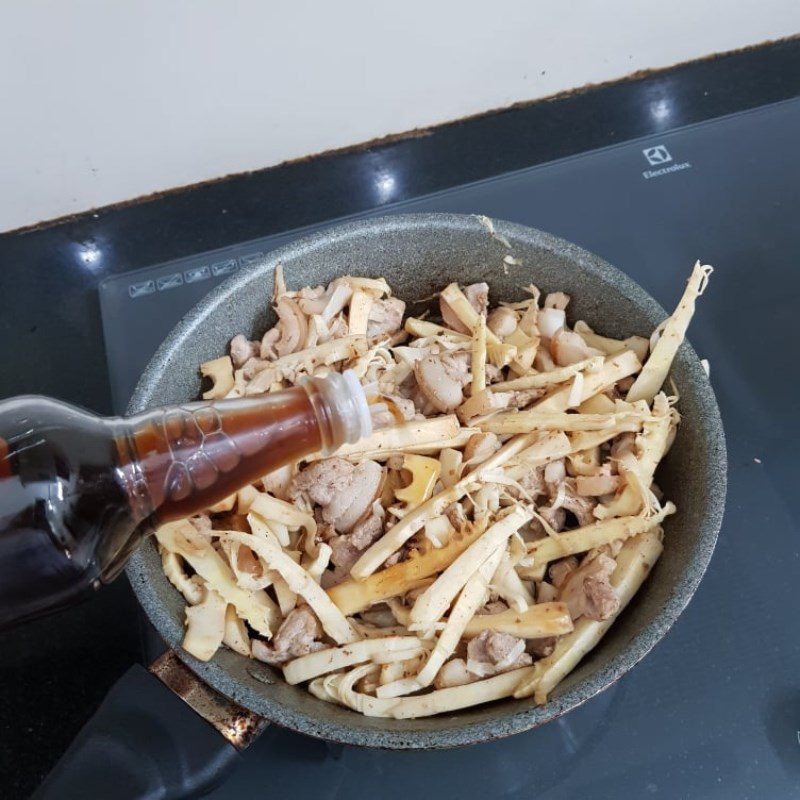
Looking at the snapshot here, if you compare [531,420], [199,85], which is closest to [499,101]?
[199,85]

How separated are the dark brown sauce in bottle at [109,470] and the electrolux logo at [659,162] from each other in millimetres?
742

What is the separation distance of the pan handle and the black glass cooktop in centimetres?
17

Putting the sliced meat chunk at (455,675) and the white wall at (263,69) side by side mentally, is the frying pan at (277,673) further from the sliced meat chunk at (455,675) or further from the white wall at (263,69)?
the white wall at (263,69)

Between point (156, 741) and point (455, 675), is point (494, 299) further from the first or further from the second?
point (156, 741)

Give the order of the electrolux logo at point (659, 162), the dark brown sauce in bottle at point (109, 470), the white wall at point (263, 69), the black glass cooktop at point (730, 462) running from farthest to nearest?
1. the electrolux logo at point (659, 162)
2. the white wall at point (263, 69)
3. the black glass cooktop at point (730, 462)
4. the dark brown sauce in bottle at point (109, 470)

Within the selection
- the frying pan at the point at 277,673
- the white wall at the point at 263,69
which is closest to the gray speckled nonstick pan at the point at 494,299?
the frying pan at the point at 277,673

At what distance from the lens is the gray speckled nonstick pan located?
63cm

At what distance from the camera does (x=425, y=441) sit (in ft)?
2.48

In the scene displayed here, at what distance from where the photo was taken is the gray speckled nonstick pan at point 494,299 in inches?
24.8

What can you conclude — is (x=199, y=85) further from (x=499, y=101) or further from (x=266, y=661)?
(x=266, y=661)

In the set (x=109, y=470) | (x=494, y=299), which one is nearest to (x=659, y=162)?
(x=494, y=299)

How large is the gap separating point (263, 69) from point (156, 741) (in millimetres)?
844

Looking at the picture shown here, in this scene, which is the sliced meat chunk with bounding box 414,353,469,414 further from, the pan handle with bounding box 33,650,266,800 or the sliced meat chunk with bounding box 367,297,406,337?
the pan handle with bounding box 33,650,266,800

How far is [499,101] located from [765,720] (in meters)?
0.93
